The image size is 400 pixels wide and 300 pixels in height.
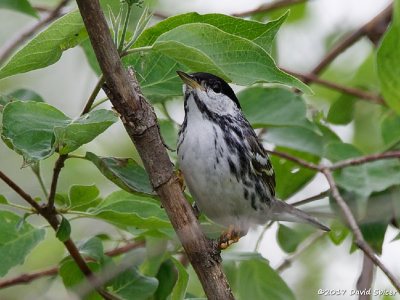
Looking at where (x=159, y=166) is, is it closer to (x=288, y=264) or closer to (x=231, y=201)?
(x=231, y=201)

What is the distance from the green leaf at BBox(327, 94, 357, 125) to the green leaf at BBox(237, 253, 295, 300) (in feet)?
4.09

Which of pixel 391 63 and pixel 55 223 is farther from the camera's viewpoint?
pixel 391 63

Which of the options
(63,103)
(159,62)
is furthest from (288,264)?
(63,103)

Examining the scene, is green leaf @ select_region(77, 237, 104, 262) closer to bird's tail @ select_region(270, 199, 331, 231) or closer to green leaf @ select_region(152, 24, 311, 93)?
green leaf @ select_region(152, 24, 311, 93)

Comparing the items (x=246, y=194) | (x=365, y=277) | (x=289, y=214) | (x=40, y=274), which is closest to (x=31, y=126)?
(x=40, y=274)

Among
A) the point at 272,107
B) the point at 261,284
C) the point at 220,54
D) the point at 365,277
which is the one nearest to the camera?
the point at 220,54

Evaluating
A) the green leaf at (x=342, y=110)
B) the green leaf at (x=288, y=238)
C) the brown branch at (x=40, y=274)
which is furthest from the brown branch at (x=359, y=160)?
the brown branch at (x=40, y=274)

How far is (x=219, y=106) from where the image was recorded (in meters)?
3.89

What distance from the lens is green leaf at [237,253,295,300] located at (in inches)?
134

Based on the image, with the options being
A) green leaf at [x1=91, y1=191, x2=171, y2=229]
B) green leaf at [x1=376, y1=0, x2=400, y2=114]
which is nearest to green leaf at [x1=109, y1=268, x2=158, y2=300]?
green leaf at [x1=91, y1=191, x2=171, y2=229]

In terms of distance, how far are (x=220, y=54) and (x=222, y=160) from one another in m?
1.41

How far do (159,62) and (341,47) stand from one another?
2206 millimetres

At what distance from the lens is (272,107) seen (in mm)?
3648

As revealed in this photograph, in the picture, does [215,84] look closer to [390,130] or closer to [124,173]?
[390,130]
